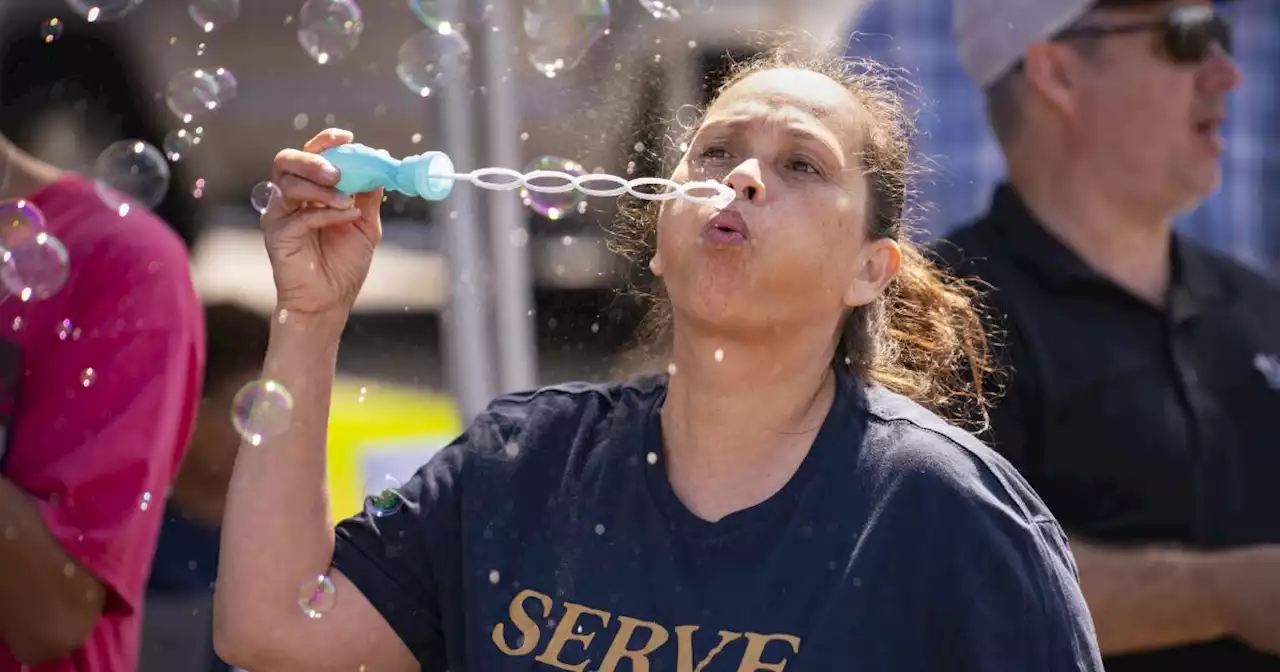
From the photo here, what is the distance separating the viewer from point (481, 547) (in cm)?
165

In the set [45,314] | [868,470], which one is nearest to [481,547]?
[868,470]

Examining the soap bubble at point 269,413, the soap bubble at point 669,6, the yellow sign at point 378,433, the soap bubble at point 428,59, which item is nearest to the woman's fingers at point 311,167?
the soap bubble at point 269,413

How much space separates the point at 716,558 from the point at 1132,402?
3.31 ft

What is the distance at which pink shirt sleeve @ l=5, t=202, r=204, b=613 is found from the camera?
183 cm

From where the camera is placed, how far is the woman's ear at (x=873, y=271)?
5.90 feet

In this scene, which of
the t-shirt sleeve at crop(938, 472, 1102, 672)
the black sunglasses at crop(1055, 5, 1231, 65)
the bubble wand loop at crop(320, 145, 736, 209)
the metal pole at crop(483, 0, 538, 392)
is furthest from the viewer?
the metal pole at crop(483, 0, 538, 392)

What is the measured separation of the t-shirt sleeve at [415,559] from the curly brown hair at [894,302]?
0.47 m

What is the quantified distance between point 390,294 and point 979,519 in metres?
2.27

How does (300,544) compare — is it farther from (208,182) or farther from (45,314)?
(208,182)

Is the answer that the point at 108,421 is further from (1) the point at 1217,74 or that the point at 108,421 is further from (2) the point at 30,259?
(1) the point at 1217,74

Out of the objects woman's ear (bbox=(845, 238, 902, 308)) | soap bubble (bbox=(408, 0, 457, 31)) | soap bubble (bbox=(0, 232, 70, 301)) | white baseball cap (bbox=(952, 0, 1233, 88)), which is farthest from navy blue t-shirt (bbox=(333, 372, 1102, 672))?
white baseball cap (bbox=(952, 0, 1233, 88))

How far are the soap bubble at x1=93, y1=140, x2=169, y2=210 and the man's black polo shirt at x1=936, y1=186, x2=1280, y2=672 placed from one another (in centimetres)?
120

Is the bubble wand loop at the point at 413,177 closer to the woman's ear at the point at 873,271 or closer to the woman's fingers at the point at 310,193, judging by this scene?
the woman's fingers at the point at 310,193

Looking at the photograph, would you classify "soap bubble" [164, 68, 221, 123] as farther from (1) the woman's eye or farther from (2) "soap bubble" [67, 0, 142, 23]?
(1) the woman's eye
